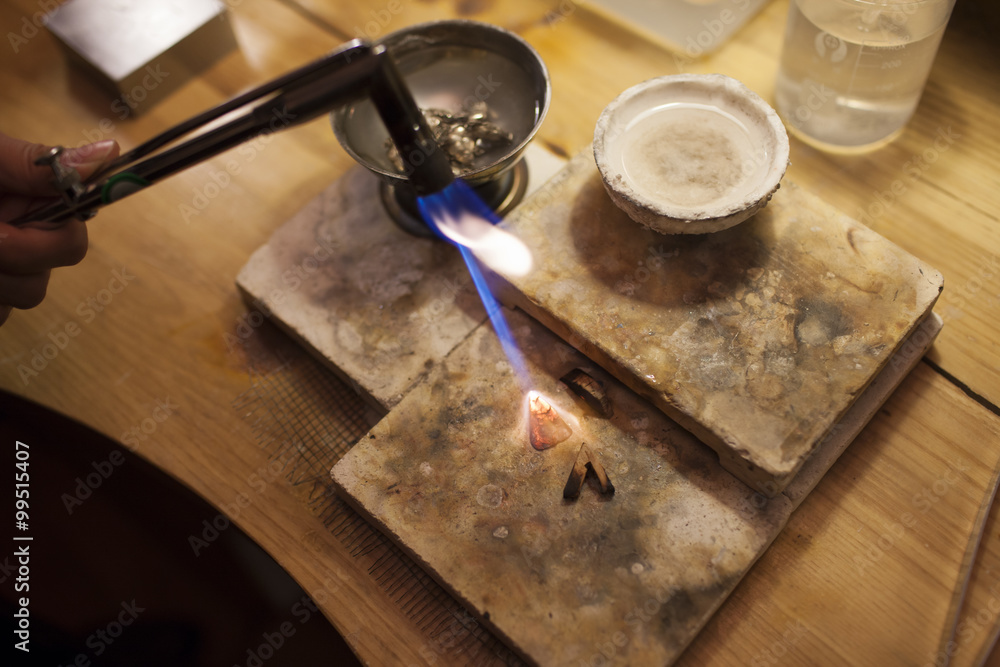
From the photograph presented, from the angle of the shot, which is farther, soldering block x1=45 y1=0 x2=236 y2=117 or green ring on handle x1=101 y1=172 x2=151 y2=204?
soldering block x1=45 y1=0 x2=236 y2=117

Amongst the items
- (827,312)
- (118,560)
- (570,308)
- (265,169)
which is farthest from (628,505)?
(265,169)

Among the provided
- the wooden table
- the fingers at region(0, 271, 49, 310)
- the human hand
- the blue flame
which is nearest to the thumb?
the human hand

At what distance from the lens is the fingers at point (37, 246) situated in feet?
4.47

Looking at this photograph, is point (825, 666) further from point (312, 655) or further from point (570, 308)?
point (312, 655)

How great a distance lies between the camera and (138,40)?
2.06m

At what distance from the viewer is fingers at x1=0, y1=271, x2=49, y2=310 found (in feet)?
4.74

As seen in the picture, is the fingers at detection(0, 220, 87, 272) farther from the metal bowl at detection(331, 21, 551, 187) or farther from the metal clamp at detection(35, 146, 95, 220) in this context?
the metal bowl at detection(331, 21, 551, 187)

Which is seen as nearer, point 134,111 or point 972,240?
point 972,240

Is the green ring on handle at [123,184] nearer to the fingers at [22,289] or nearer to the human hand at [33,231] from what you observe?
the human hand at [33,231]

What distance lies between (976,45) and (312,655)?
232 cm

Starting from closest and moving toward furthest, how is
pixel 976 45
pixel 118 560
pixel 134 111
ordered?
pixel 118 560 < pixel 976 45 < pixel 134 111

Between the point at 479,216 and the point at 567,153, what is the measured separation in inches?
16.5

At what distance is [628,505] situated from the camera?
4.51ft

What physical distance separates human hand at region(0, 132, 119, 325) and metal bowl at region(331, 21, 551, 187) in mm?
524
